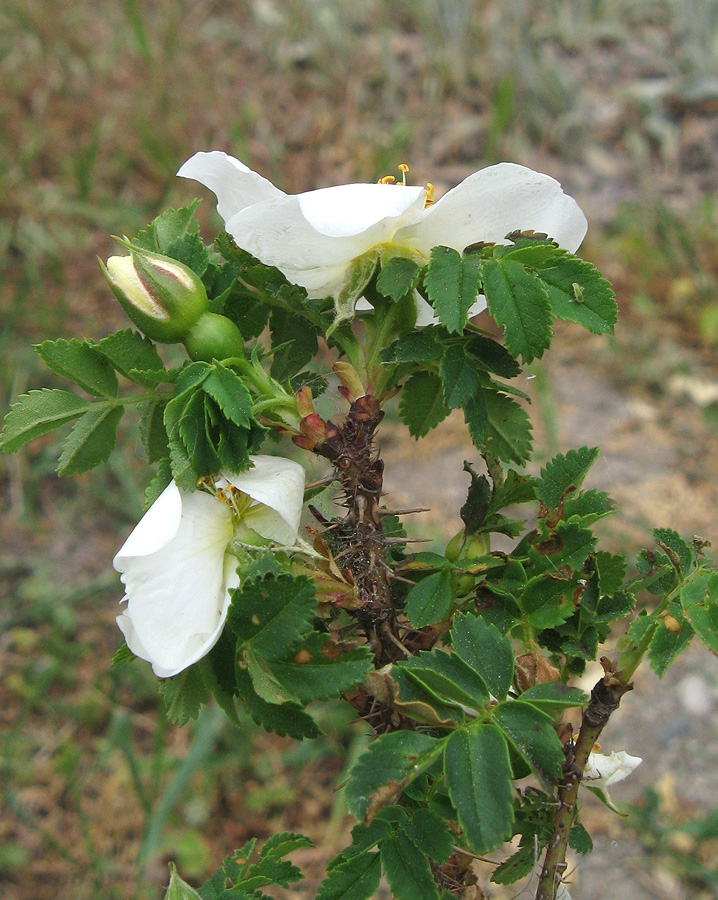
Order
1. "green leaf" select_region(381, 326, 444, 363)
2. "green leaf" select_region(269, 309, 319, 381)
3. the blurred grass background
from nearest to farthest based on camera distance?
"green leaf" select_region(381, 326, 444, 363) < "green leaf" select_region(269, 309, 319, 381) < the blurred grass background

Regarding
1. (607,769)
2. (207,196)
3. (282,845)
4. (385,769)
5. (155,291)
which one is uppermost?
(155,291)

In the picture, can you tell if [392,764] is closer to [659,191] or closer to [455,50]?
[659,191]

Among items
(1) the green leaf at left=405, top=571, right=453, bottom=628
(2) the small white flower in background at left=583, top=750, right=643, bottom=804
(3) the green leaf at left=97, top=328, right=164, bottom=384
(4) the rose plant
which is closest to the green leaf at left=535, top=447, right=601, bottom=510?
(4) the rose plant

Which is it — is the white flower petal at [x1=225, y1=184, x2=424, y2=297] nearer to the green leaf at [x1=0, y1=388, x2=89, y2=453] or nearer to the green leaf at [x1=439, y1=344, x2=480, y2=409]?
the green leaf at [x1=439, y1=344, x2=480, y2=409]

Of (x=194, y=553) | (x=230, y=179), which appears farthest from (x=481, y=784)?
(x=230, y=179)

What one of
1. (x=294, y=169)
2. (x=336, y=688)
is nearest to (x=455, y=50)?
(x=294, y=169)

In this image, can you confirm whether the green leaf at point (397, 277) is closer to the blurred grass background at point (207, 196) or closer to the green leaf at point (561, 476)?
the green leaf at point (561, 476)

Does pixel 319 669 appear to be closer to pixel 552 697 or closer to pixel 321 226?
pixel 552 697

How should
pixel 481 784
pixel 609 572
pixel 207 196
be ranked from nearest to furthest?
1. pixel 481 784
2. pixel 609 572
3. pixel 207 196
